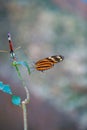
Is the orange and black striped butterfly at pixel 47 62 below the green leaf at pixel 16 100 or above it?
above

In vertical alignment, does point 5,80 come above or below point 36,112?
above

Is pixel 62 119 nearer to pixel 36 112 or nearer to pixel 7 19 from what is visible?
pixel 36 112

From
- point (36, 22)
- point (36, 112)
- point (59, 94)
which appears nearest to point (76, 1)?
point (36, 22)

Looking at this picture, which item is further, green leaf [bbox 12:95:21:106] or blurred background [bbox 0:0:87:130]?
Answer: blurred background [bbox 0:0:87:130]

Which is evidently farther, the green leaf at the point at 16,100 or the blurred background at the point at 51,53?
the blurred background at the point at 51,53

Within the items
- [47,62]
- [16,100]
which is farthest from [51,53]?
[16,100]
